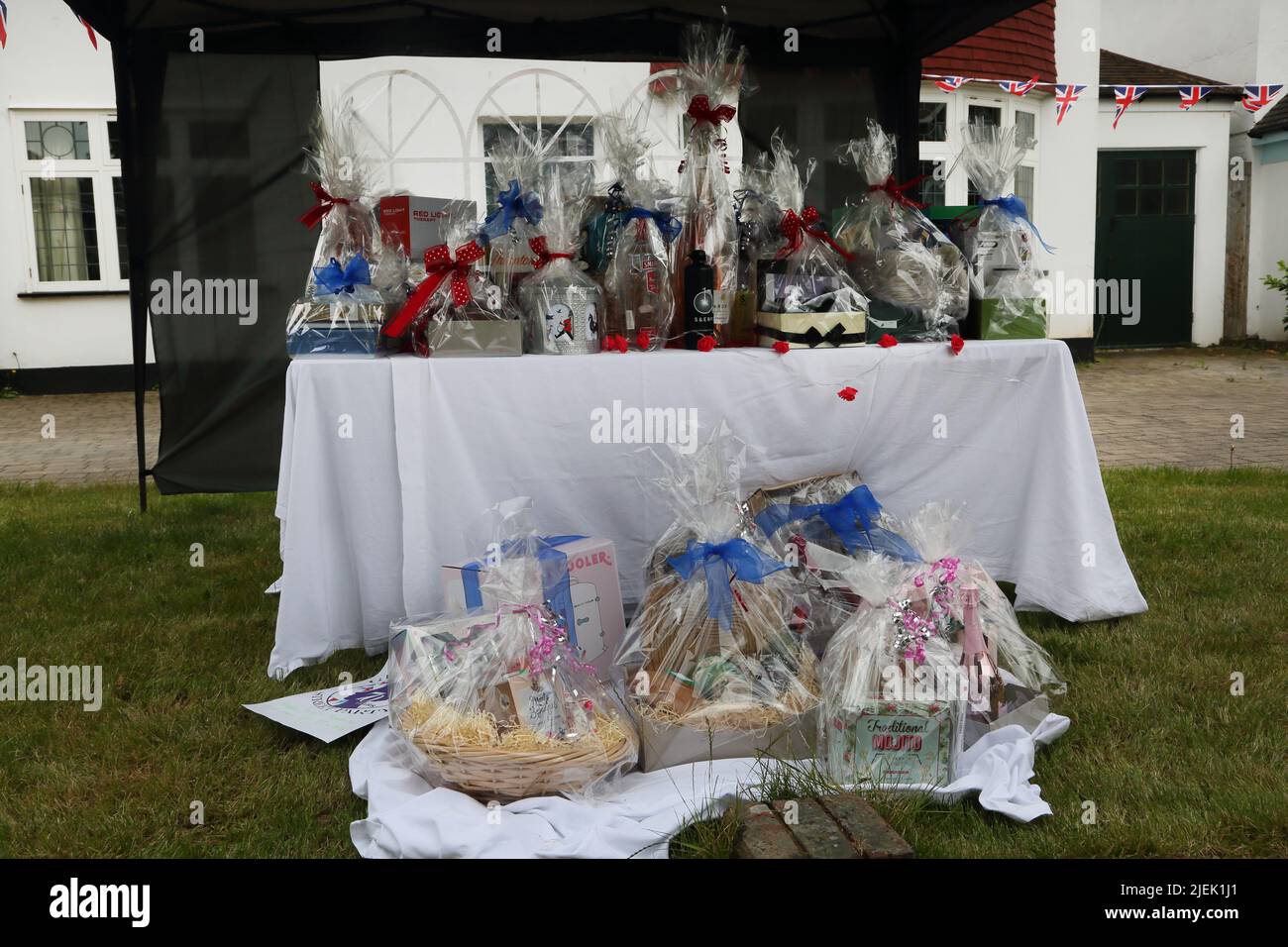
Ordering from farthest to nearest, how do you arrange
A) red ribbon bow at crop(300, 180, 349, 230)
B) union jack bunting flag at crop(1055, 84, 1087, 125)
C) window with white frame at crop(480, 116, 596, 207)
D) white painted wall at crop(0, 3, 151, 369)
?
union jack bunting flag at crop(1055, 84, 1087, 125) → white painted wall at crop(0, 3, 151, 369) → window with white frame at crop(480, 116, 596, 207) → red ribbon bow at crop(300, 180, 349, 230)

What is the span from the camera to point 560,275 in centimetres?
323

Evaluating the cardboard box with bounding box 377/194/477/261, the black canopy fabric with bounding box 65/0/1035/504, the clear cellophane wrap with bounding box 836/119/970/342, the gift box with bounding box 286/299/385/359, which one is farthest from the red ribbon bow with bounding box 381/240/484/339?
the black canopy fabric with bounding box 65/0/1035/504

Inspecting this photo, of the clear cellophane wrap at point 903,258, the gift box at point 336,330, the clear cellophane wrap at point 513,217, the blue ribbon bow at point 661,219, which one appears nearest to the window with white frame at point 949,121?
the clear cellophane wrap at point 903,258

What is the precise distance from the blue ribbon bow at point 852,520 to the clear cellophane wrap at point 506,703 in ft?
2.59

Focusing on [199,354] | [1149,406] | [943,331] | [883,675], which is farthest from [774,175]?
[1149,406]

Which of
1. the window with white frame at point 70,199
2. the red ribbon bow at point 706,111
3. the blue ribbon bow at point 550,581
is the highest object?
the window with white frame at point 70,199

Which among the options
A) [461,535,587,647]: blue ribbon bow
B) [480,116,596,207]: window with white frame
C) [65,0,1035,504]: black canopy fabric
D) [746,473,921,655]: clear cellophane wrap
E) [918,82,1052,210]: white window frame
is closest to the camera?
[461,535,587,647]: blue ribbon bow

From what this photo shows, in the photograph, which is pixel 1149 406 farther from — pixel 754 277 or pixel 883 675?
pixel 883 675

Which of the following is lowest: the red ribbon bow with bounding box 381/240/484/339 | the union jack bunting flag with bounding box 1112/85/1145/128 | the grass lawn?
the grass lawn

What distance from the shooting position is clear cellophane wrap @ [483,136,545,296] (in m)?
3.28

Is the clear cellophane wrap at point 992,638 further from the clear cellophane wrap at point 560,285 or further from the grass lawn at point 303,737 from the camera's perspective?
the clear cellophane wrap at point 560,285

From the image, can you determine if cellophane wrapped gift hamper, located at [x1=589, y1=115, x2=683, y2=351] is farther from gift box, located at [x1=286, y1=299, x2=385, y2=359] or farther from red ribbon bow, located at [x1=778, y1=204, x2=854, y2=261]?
gift box, located at [x1=286, y1=299, x2=385, y2=359]

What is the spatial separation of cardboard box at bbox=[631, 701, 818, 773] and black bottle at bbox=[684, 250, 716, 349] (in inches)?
48.1

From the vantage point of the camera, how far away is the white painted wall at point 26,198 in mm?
10391
